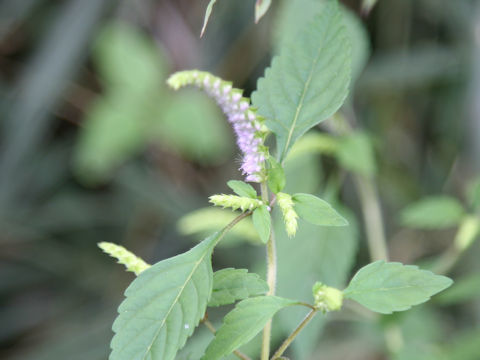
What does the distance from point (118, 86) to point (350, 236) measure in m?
1.63

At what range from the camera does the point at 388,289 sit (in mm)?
588

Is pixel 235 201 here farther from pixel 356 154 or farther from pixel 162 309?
pixel 356 154

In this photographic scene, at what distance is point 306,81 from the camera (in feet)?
2.33

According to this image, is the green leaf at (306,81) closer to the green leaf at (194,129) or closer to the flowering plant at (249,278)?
the flowering plant at (249,278)

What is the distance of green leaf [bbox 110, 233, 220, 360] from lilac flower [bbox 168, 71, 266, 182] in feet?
0.35

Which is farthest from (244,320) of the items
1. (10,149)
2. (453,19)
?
(10,149)

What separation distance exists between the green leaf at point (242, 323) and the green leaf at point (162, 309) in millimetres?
34

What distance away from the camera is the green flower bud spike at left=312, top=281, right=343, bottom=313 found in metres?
0.54

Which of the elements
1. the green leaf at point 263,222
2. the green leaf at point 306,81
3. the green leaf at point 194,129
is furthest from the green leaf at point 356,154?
the green leaf at point 194,129

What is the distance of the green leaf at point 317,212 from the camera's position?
59cm

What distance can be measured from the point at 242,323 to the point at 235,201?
12cm

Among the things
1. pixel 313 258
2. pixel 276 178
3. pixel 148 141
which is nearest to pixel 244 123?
pixel 276 178

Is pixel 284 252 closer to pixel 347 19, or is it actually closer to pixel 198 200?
pixel 347 19

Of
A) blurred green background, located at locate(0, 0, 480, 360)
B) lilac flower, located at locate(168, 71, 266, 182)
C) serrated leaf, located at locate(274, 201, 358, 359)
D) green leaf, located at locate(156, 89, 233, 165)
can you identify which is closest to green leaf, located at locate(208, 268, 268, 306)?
lilac flower, located at locate(168, 71, 266, 182)
